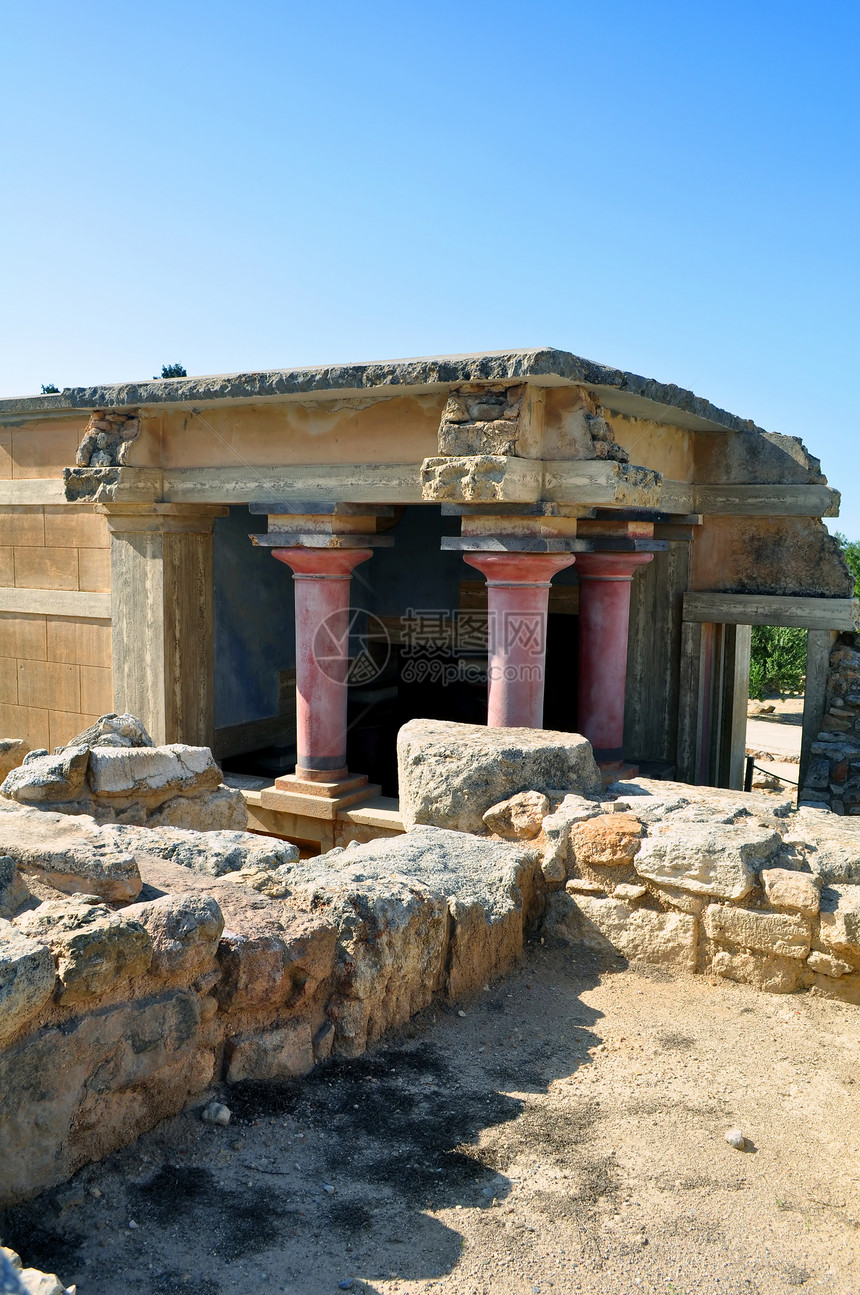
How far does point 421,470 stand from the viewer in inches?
269

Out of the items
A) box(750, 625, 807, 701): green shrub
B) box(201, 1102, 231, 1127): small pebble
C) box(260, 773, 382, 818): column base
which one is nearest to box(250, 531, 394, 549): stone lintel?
box(260, 773, 382, 818): column base

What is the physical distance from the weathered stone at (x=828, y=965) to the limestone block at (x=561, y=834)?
1.03 metres

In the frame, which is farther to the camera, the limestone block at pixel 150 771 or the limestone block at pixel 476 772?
the limestone block at pixel 150 771

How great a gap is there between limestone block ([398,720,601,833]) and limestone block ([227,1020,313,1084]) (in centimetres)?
184

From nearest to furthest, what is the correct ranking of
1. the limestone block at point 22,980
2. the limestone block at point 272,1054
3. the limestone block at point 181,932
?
the limestone block at point 22,980, the limestone block at point 181,932, the limestone block at point 272,1054

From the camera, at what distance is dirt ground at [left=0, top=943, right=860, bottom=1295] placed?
2.36 meters

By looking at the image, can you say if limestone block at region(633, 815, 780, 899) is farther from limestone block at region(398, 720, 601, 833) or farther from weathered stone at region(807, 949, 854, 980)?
limestone block at region(398, 720, 601, 833)

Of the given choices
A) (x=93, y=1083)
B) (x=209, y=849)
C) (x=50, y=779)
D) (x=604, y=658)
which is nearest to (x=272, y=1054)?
(x=93, y=1083)

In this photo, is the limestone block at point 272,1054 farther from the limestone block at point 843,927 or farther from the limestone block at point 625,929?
the limestone block at point 843,927

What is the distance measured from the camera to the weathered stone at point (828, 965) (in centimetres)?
391

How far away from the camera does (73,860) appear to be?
311 centimetres

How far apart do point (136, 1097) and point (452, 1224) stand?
866 millimetres

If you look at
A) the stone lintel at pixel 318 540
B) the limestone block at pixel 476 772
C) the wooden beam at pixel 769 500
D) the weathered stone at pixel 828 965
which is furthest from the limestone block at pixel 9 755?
the wooden beam at pixel 769 500

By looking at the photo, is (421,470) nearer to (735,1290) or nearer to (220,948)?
(220,948)
